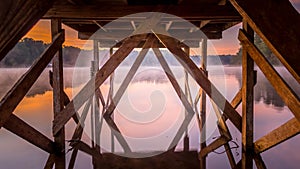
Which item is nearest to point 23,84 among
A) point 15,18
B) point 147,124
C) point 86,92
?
point 86,92

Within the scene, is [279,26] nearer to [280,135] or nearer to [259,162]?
[280,135]

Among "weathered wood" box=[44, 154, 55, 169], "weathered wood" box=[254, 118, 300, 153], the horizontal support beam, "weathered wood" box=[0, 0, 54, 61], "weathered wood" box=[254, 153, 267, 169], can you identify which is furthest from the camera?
the horizontal support beam

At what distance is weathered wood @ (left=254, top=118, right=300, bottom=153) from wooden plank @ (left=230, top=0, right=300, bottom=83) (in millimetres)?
1537

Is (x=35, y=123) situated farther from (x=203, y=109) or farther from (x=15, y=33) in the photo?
(x=15, y=33)

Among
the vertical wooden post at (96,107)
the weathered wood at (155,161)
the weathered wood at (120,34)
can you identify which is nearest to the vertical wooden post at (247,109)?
the weathered wood at (155,161)

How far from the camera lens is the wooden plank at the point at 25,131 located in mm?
2543

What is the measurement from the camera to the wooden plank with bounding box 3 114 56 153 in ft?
8.34

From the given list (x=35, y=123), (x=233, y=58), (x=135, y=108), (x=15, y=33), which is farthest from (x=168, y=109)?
(x=15, y=33)

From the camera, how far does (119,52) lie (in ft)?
10.4

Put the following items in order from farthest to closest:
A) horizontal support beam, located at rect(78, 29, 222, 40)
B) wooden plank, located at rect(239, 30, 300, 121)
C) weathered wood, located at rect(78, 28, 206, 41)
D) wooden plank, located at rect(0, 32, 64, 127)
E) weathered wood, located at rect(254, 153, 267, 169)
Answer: weathered wood, located at rect(78, 28, 206, 41) < horizontal support beam, located at rect(78, 29, 222, 40) < weathered wood, located at rect(254, 153, 267, 169) < wooden plank, located at rect(0, 32, 64, 127) < wooden plank, located at rect(239, 30, 300, 121)

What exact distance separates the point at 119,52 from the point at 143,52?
5.73 ft

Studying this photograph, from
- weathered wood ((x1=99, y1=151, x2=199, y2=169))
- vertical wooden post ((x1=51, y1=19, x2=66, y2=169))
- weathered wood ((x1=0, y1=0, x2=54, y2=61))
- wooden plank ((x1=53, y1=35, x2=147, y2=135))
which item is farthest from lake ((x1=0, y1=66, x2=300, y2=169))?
weathered wood ((x1=0, y1=0, x2=54, y2=61))

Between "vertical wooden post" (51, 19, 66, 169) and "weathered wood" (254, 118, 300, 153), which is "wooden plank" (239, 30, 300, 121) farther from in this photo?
"vertical wooden post" (51, 19, 66, 169)

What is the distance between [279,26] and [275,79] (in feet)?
5.10
